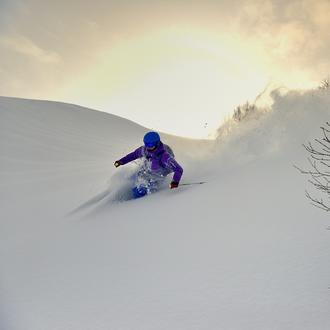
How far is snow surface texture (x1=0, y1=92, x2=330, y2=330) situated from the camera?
2941 millimetres

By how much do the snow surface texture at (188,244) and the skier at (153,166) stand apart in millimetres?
359

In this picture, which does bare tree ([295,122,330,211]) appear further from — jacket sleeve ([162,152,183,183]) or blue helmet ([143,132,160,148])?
blue helmet ([143,132,160,148])

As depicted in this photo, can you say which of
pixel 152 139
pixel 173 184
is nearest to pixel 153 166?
pixel 152 139

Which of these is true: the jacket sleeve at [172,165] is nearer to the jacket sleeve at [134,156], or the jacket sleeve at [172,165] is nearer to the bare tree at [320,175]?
the jacket sleeve at [134,156]

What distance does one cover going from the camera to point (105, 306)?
3.19m

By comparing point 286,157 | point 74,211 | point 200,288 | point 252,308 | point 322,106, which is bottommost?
point 252,308

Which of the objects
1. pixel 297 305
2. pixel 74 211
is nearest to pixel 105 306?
pixel 297 305

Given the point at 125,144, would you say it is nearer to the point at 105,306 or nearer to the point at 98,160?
the point at 98,160

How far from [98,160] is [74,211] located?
178 inches

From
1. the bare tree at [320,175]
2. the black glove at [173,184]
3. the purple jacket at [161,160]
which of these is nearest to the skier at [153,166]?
the purple jacket at [161,160]

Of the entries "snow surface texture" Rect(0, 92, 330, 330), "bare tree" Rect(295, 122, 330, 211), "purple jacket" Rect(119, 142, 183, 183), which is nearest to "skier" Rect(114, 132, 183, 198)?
"purple jacket" Rect(119, 142, 183, 183)

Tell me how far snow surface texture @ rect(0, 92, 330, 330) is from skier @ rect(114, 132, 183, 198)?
0.36 m

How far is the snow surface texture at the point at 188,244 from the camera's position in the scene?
2.94m

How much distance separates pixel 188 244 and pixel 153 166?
123 inches
